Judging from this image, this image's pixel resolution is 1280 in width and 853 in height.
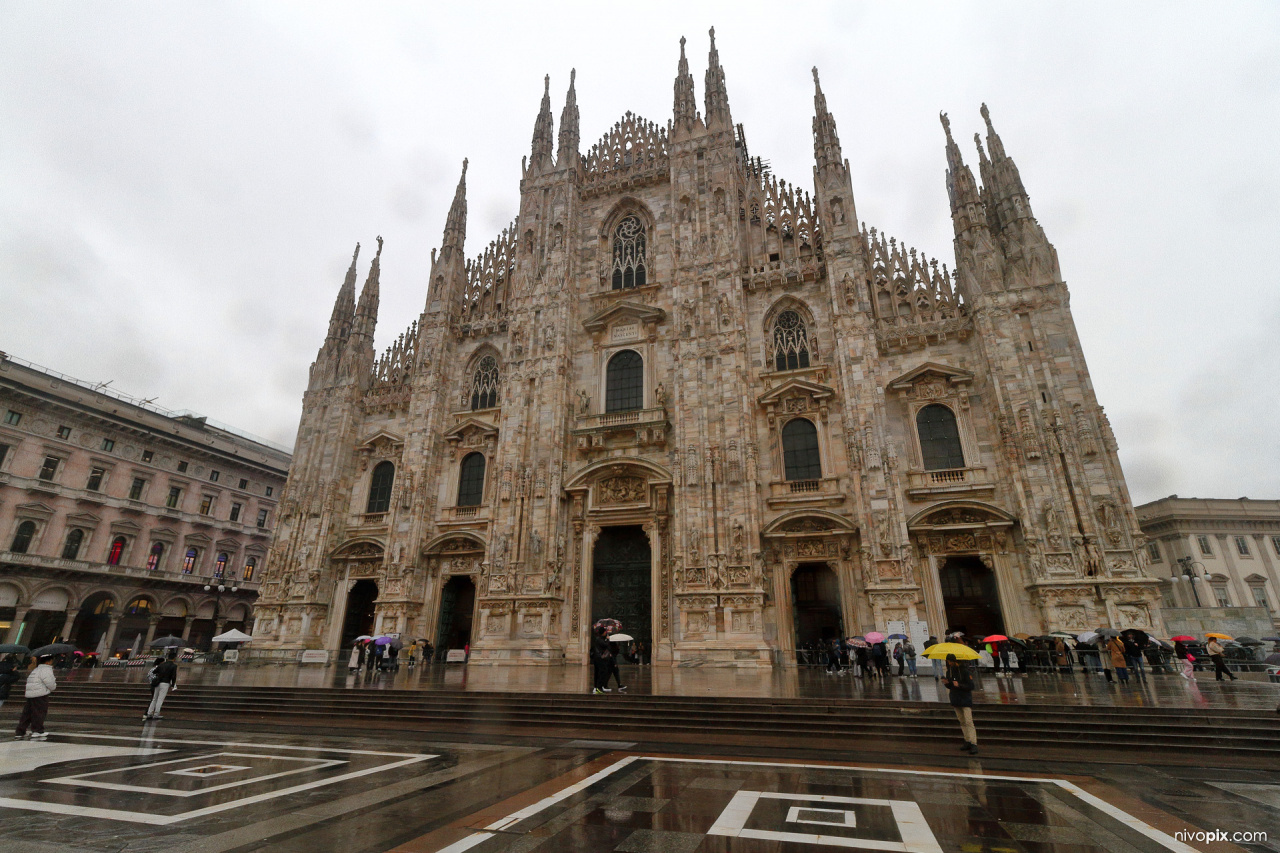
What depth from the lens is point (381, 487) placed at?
90.8 ft

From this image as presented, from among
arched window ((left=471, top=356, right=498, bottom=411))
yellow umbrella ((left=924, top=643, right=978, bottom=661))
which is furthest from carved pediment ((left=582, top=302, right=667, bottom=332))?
yellow umbrella ((left=924, top=643, right=978, bottom=661))

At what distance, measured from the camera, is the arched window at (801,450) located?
71.5 ft

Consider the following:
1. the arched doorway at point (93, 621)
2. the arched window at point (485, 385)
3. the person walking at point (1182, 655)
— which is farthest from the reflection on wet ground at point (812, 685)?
the arched doorway at point (93, 621)

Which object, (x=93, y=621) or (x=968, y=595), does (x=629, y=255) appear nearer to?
(x=968, y=595)

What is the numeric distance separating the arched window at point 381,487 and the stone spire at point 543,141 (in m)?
16.3

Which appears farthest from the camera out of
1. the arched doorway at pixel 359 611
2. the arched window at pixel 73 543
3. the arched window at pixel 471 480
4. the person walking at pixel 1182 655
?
the arched window at pixel 73 543

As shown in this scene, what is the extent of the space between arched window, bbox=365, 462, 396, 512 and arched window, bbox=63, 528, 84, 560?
19.3m

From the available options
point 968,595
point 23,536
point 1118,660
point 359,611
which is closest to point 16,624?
point 23,536

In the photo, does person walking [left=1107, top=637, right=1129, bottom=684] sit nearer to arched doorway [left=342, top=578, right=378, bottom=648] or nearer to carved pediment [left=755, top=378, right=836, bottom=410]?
carved pediment [left=755, top=378, right=836, bottom=410]

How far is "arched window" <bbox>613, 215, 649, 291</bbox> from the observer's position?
1062 inches

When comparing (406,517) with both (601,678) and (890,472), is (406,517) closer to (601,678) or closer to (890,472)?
(601,678)

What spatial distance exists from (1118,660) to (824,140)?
69.5 feet

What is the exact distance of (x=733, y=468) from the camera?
21.2 meters

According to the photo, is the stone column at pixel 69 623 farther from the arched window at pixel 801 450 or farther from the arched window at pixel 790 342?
the arched window at pixel 790 342
